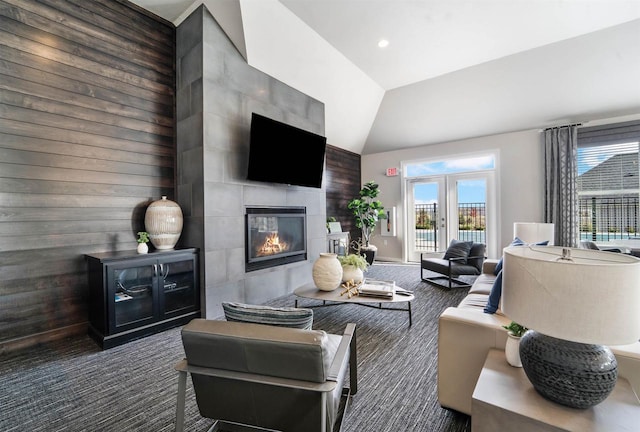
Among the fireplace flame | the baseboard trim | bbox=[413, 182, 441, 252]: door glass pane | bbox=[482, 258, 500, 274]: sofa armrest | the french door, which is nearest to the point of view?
the baseboard trim

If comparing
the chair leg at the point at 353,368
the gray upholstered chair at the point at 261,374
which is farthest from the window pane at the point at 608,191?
the gray upholstered chair at the point at 261,374

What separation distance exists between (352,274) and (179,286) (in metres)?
1.93

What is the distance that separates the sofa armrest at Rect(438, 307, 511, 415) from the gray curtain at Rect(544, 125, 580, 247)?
464 cm

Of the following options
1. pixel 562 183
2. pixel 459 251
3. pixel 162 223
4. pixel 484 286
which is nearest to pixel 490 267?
pixel 484 286

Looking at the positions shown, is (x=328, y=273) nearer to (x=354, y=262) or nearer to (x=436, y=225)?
(x=354, y=262)

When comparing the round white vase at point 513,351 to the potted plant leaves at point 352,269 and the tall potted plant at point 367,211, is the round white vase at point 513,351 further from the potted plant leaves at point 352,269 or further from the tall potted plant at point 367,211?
the tall potted plant at point 367,211

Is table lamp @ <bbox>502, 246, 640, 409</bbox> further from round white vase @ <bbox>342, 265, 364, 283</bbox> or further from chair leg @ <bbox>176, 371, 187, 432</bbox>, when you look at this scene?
round white vase @ <bbox>342, 265, 364, 283</bbox>

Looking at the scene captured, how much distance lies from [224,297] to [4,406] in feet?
5.87

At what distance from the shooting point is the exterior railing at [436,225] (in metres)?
6.04

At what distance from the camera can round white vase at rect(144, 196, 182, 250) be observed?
3.02 meters

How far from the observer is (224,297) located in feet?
10.9

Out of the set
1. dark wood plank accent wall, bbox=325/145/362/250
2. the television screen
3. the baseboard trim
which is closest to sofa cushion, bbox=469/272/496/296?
the television screen

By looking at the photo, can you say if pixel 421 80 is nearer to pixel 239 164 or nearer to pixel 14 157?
pixel 239 164

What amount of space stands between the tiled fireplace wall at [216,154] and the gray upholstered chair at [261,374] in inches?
80.5
